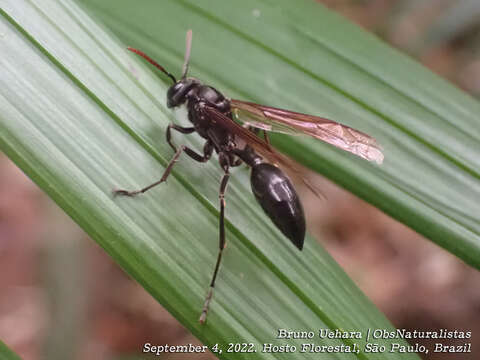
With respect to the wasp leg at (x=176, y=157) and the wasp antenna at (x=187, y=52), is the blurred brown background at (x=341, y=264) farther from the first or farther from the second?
the wasp antenna at (x=187, y=52)

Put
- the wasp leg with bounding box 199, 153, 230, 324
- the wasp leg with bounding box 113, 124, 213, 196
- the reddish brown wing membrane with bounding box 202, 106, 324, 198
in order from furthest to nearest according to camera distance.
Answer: the reddish brown wing membrane with bounding box 202, 106, 324, 198 < the wasp leg with bounding box 113, 124, 213, 196 < the wasp leg with bounding box 199, 153, 230, 324

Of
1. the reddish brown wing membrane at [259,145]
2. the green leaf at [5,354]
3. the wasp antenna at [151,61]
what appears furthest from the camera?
the wasp antenna at [151,61]

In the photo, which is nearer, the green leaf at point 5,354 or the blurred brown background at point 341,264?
the green leaf at point 5,354

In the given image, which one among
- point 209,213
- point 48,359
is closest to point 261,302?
point 209,213

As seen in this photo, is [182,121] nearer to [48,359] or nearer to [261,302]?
[261,302]

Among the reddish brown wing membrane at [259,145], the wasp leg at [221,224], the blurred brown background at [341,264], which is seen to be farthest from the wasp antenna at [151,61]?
the blurred brown background at [341,264]

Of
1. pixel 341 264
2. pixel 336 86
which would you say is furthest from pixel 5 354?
pixel 341 264

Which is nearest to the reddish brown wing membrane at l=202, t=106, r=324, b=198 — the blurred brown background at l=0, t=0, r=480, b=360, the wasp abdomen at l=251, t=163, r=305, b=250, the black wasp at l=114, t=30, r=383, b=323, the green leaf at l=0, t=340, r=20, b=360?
the black wasp at l=114, t=30, r=383, b=323

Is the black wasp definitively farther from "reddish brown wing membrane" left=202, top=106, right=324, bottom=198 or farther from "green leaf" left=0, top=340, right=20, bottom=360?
"green leaf" left=0, top=340, right=20, bottom=360
